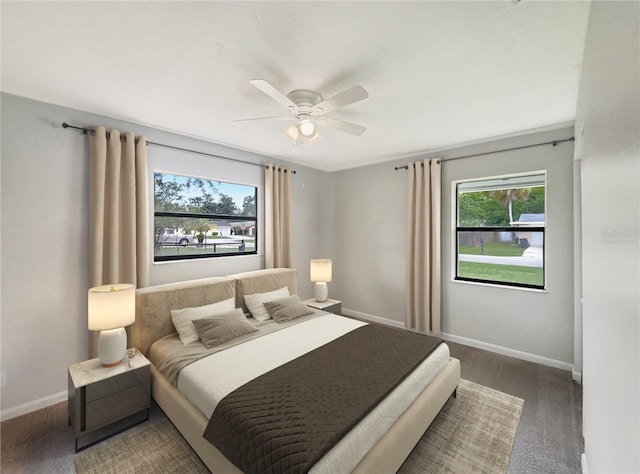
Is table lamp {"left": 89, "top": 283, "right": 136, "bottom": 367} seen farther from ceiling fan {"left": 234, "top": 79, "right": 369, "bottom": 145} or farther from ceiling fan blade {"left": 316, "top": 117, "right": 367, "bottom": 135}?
ceiling fan blade {"left": 316, "top": 117, "right": 367, "bottom": 135}

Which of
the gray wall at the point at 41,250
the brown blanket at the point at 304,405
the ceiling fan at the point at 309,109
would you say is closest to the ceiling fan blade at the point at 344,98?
the ceiling fan at the point at 309,109

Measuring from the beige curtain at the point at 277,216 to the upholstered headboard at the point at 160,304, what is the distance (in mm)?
1171

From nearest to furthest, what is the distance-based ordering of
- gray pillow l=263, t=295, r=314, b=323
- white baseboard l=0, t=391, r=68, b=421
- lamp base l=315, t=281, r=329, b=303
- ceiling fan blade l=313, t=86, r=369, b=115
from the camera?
ceiling fan blade l=313, t=86, r=369, b=115, white baseboard l=0, t=391, r=68, b=421, gray pillow l=263, t=295, r=314, b=323, lamp base l=315, t=281, r=329, b=303

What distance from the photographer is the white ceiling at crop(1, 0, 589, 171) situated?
4.49 feet

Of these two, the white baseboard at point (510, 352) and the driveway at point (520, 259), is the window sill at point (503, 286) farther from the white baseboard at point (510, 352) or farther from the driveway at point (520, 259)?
the white baseboard at point (510, 352)

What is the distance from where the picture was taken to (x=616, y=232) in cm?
91

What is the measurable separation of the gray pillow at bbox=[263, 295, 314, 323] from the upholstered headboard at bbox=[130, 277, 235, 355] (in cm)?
61

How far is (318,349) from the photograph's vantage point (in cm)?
229

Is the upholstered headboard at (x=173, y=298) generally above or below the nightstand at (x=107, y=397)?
above

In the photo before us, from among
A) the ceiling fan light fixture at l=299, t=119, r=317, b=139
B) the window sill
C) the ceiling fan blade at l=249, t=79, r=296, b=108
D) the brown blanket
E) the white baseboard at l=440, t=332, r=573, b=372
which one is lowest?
the white baseboard at l=440, t=332, r=573, b=372

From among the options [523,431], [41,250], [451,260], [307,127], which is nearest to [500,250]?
[451,260]

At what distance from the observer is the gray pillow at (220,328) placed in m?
2.41

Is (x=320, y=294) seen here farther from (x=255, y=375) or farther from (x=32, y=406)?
(x=32, y=406)

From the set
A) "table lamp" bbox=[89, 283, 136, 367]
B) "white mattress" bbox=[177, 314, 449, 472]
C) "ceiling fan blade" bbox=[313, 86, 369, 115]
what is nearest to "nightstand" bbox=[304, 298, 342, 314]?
"white mattress" bbox=[177, 314, 449, 472]
